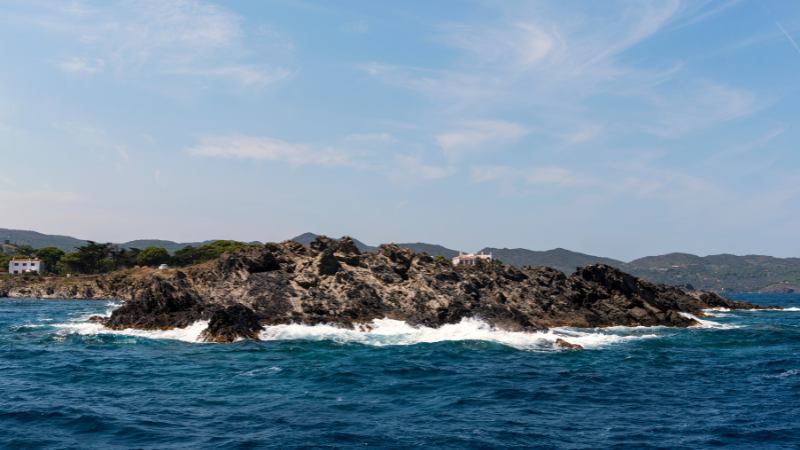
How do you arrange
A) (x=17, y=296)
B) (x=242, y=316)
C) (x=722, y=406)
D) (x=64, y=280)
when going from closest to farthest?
(x=722, y=406) < (x=242, y=316) < (x=17, y=296) < (x=64, y=280)

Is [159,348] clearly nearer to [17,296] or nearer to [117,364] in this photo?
[117,364]

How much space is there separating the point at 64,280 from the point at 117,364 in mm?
116479

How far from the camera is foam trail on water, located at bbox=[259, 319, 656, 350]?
3562 cm

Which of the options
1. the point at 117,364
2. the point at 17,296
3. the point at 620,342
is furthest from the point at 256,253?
the point at 17,296

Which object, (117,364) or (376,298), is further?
(376,298)

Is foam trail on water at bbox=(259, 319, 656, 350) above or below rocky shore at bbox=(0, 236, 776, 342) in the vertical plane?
below

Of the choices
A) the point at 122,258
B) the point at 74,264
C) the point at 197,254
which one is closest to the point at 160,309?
the point at 197,254

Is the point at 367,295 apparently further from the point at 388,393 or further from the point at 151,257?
the point at 151,257

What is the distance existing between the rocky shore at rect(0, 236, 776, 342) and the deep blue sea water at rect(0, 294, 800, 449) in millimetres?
3961

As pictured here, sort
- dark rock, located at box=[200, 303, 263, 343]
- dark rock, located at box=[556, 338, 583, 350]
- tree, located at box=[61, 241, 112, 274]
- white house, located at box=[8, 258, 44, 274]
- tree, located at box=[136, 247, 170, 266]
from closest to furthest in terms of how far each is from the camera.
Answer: dark rock, located at box=[556, 338, 583, 350], dark rock, located at box=[200, 303, 263, 343], tree, located at box=[61, 241, 112, 274], tree, located at box=[136, 247, 170, 266], white house, located at box=[8, 258, 44, 274]

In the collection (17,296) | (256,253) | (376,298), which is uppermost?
(256,253)

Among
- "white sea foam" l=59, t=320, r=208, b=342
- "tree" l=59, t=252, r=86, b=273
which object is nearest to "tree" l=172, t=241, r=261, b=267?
"tree" l=59, t=252, r=86, b=273

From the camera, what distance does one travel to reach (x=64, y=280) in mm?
121250

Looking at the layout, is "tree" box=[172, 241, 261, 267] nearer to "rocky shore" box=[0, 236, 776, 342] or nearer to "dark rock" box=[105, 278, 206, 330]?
"rocky shore" box=[0, 236, 776, 342]
